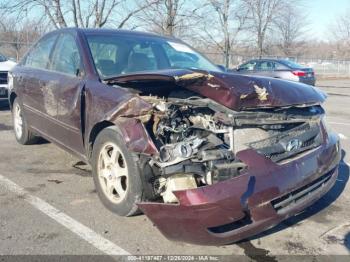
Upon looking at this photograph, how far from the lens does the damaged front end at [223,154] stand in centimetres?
285

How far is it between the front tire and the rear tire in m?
2.55

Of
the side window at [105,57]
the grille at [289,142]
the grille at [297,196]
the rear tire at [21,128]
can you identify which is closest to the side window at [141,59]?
the side window at [105,57]

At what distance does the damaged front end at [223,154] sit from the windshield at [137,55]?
70cm

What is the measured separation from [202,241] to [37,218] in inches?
62.2

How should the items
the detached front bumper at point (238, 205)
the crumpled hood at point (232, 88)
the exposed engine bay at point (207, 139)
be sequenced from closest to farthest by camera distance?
1. the detached front bumper at point (238, 205)
2. the exposed engine bay at point (207, 139)
3. the crumpled hood at point (232, 88)

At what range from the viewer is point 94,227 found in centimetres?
348

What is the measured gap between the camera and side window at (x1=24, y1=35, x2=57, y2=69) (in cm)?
523

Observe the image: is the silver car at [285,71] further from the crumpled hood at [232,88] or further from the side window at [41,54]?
the crumpled hood at [232,88]

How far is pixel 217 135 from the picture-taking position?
3.30 m

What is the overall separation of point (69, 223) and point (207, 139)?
1394 millimetres

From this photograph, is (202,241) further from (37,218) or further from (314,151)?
(37,218)

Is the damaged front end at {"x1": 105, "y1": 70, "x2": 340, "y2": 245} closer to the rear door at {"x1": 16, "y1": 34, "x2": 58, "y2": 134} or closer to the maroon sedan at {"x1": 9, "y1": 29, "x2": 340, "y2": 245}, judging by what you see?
the maroon sedan at {"x1": 9, "y1": 29, "x2": 340, "y2": 245}

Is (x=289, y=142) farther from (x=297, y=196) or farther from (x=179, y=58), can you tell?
(x=179, y=58)

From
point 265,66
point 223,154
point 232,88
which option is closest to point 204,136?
point 223,154
